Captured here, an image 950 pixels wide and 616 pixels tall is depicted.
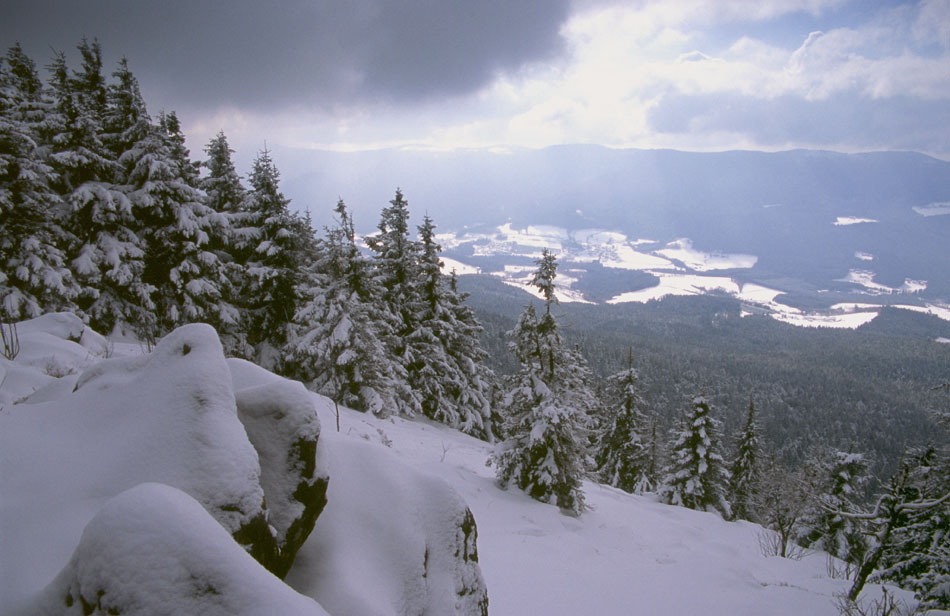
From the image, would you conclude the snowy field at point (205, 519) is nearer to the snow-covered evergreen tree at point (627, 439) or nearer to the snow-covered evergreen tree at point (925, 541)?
the snow-covered evergreen tree at point (925, 541)

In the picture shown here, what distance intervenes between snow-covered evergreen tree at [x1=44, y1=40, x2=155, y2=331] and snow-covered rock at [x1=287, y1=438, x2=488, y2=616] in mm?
17755

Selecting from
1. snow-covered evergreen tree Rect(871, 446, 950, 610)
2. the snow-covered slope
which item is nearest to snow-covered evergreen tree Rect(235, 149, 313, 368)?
the snow-covered slope

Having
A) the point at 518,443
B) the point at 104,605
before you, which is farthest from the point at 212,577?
the point at 518,443

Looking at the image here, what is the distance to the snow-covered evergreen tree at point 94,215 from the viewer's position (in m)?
17.1

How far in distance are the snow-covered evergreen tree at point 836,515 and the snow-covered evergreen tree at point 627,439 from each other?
383 inches

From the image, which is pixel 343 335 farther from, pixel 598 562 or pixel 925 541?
pixel 925 541

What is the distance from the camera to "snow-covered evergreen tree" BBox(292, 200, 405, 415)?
17.5 m

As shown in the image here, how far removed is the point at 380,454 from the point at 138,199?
62.2 feet

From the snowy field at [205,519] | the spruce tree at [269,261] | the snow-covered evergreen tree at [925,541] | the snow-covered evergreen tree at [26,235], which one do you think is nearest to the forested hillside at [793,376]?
the spruce tree at [269,261]

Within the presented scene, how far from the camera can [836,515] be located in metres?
22.4

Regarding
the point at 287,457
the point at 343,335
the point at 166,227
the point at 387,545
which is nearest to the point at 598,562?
Result: the point at 387,545

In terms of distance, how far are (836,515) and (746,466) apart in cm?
766

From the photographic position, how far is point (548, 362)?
14.7 meters

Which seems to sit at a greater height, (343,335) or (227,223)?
(227,223)
